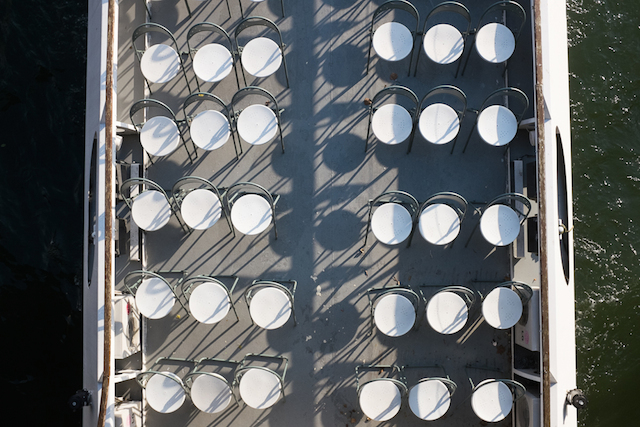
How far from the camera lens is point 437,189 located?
21.7 ft

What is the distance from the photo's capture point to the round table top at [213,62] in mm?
6461

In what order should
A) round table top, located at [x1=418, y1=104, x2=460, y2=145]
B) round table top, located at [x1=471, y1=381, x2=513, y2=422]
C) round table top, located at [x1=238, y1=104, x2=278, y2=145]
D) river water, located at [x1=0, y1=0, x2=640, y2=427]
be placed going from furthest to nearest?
1. river water, located at [x1=0, y1=0, x2=640, y2=427]
2. round table top, located at [x1=238, y1=104, x2=278, y2=145]
3. round table top, located at [x1=418, y1=104, x2=460, y2=145]
4. round table top, located at [x1=471, y1=381, x2=513, y2=422]

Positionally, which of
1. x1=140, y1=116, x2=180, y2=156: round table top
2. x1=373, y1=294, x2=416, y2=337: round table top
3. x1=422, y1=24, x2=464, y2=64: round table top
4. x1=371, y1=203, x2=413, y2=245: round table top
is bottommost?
x1=373, y1=294, x2=416, y2=337: round table top

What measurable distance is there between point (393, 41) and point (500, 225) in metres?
2.81

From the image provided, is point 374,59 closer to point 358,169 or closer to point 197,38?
point 358,169

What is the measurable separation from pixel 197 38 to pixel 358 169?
304 cm

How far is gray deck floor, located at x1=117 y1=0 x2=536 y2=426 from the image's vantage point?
6.46 m

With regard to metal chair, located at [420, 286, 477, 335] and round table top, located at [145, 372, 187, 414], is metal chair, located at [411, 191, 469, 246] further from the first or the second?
round table top, located at [145, 372, 187, 414]

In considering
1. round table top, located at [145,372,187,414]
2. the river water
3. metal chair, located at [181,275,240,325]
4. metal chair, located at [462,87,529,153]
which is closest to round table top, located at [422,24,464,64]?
metal chair, located at [462,87,529,153]

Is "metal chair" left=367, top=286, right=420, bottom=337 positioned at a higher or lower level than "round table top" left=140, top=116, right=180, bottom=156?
lower

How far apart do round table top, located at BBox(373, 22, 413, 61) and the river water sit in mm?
3576

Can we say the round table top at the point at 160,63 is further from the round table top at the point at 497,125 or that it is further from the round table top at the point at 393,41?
the round table top at the point at 497,125

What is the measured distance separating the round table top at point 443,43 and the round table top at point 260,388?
4653 mm

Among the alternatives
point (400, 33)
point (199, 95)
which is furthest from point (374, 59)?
point (199, 95)
